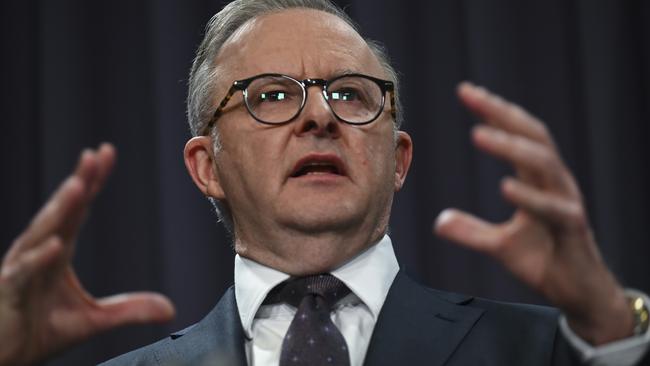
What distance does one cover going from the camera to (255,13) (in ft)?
6.03

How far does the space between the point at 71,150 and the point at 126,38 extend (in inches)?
13.3

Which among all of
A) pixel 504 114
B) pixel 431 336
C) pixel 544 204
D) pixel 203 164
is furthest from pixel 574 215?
pixel 203 164

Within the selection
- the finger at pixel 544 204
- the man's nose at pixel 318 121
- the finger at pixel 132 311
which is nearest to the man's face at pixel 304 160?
the man's nose at pixel 318 121

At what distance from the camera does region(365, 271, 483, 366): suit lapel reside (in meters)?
1.48

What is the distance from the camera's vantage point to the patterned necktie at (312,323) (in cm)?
147

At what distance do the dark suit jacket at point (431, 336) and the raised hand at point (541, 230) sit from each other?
0.21m

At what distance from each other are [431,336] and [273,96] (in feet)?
1.67

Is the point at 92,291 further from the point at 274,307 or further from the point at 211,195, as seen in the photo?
the point at 274,307

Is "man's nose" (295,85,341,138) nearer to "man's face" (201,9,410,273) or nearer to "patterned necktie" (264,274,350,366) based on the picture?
"man's face" (201,9,410,273)

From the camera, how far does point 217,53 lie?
1.85 meters

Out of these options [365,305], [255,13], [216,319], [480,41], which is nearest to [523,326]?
[365,305]

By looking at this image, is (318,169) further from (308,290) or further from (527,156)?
(527,156)

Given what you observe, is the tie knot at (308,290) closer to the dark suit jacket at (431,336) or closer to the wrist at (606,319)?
the dark suit jacket at (431,336)

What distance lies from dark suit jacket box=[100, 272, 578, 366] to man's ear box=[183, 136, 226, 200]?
9.8 inches
